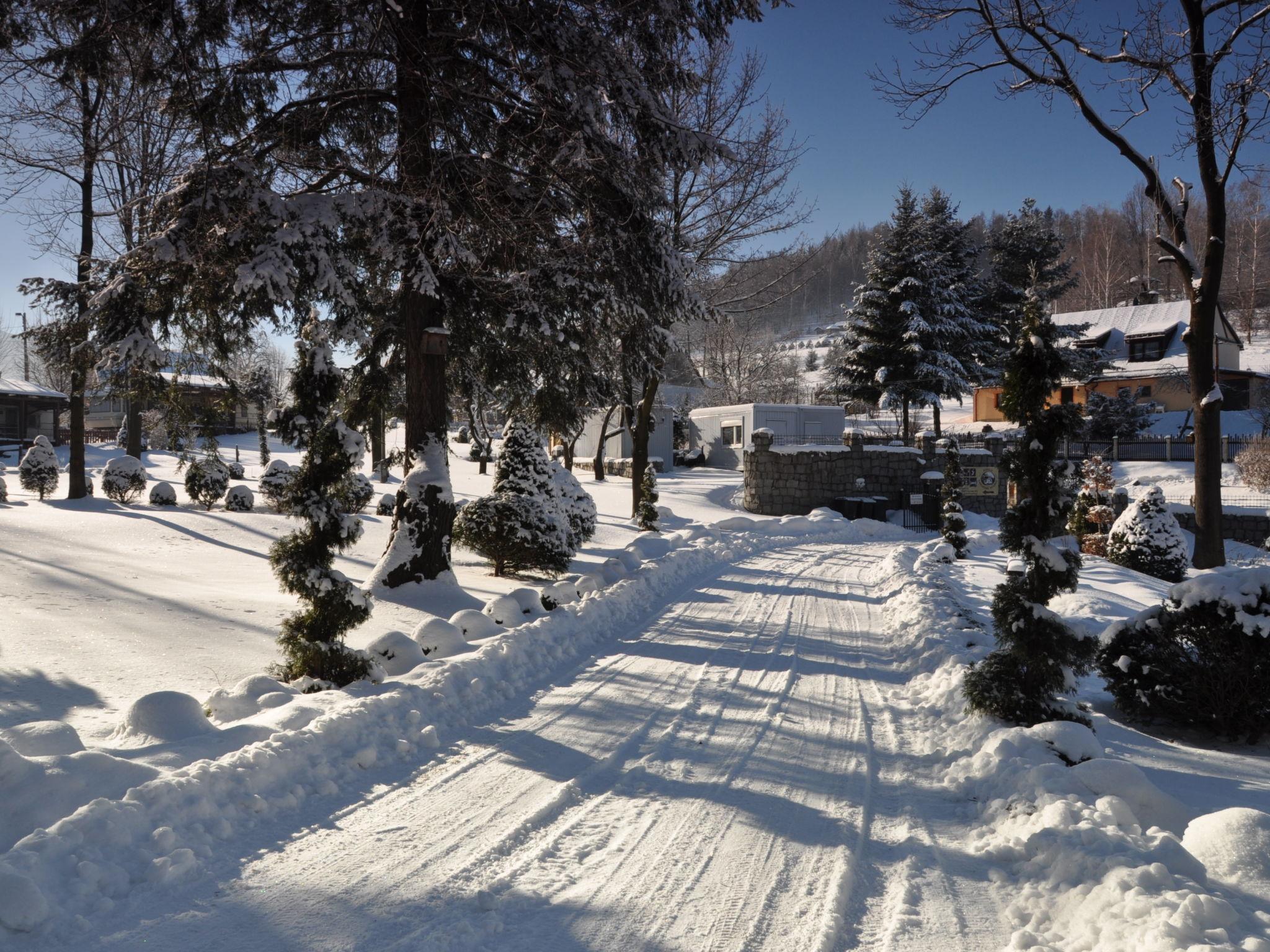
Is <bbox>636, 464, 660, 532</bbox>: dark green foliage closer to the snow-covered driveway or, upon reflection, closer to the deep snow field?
the deep snow field

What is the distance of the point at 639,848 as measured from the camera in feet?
12.3

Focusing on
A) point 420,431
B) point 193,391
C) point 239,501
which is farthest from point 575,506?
point 239,501

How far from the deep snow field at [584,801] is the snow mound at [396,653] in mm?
49

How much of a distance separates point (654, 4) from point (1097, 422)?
1324 inches

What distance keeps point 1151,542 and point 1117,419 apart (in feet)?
82.5

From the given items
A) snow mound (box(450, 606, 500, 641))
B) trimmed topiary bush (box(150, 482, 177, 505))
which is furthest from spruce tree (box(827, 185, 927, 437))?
snow mound (box(450, 606, 500, 641))

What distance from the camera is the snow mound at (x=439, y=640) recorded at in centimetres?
686

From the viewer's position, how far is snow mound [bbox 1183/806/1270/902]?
10.7 ft

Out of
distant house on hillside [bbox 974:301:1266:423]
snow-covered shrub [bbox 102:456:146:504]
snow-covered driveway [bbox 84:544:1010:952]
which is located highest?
distant house on hillside [bbox 974:301:1266:423]

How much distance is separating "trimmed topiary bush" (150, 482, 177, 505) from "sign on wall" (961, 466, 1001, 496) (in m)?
23.0

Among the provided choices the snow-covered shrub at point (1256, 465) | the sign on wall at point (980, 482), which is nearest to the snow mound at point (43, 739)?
the sign on wall at point (980, 482)

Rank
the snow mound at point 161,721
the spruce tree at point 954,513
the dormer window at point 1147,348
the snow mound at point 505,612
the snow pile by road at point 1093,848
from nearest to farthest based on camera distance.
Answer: the snow pile by road at point 1093,848 < the snow mound at point 161,721 < the snow mound at point 505,612 < the spruce tree at point 954,513 < the dormer window at point 1147,348

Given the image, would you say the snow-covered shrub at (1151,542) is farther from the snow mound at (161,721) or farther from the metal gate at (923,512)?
the snow mound at (161,721)

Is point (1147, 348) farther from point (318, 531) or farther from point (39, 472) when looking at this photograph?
point (39, 472)
